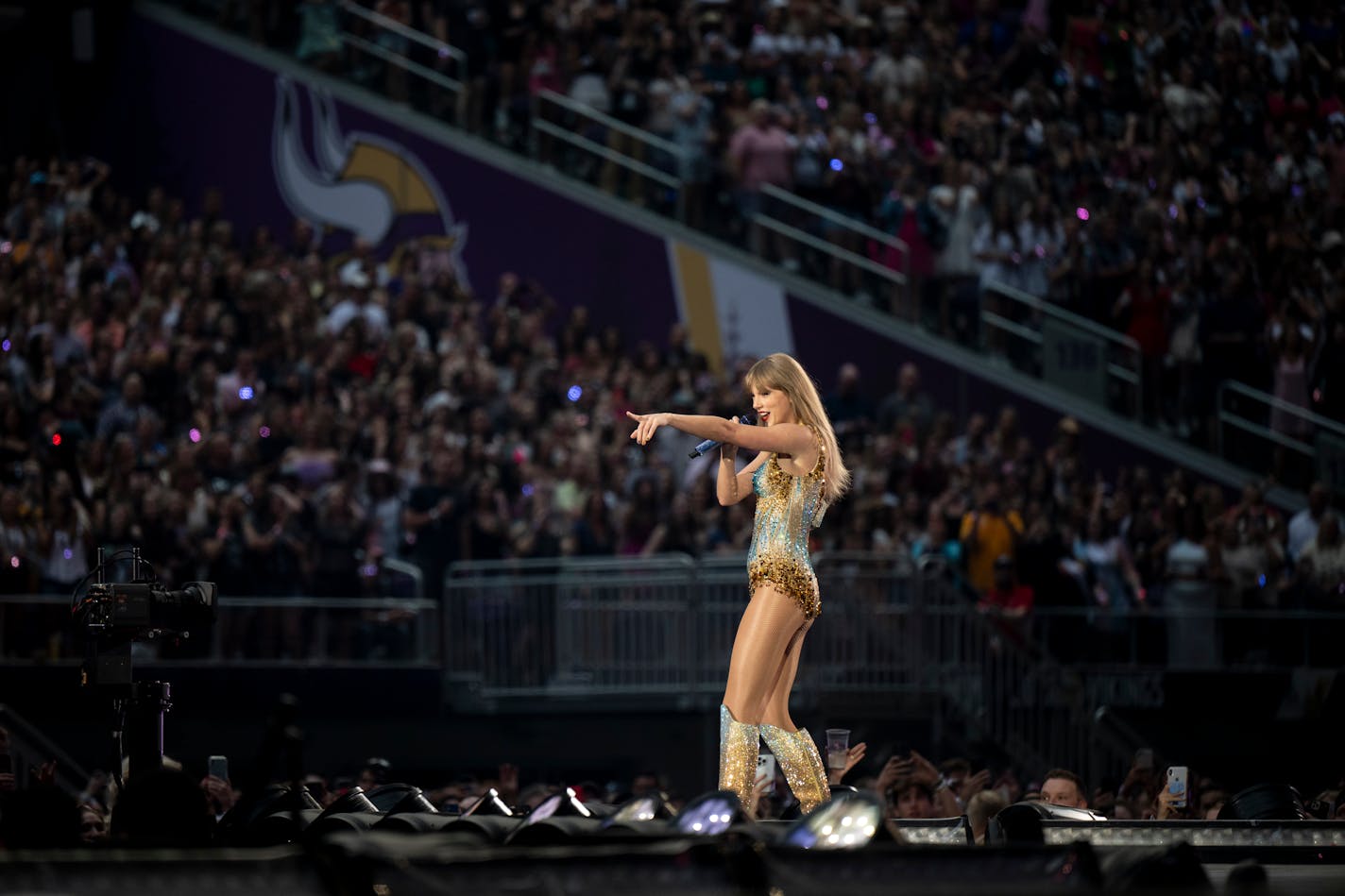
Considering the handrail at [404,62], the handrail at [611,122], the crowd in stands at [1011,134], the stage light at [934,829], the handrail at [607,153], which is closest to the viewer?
the stage light at [934,829]

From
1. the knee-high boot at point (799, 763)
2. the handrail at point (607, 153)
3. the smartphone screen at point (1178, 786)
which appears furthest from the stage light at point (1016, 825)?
the handrail at point (607, 153)

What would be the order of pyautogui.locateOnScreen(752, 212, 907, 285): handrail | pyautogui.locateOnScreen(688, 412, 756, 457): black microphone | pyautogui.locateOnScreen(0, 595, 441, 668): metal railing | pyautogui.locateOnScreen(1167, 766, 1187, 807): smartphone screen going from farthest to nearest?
pyautogui.locateOnScreen(752, 212, 907, 285): handrail, pyautogui.locateOnScreen(0, 595, 441, 668): metal railing, pyautogui.locateOnScreen(1167, 766, 1187, 807): smartphone screen, pyautogui.locateOnScreen(688, 412, 756, 457): black microphone

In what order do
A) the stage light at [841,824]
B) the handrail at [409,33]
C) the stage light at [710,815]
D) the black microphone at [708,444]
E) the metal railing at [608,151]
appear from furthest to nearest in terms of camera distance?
the handrail at [409,33]
the metal railing at [608,151]
the black microphone at [708,444]
the stage light at [710,815]
the stage light at [841,824]

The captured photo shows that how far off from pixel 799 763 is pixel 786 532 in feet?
3.00

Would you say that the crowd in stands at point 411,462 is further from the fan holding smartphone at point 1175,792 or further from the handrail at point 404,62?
the fan holding smartphone at point 1175,792

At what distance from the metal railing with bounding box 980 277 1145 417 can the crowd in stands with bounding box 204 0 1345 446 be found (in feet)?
0.37

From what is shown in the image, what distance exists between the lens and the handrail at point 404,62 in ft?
68.5

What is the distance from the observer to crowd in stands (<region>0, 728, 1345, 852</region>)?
18.4 ft

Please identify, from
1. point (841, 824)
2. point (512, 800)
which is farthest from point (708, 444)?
point (512, 800)

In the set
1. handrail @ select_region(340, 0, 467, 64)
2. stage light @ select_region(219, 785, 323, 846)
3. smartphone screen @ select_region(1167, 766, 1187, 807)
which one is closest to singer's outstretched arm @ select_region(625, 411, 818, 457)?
stage light @ select_region(219, 785, 323, 846)

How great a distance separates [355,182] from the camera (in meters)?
21.1

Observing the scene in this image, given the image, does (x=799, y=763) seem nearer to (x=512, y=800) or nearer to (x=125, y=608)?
(x=125, y=608)

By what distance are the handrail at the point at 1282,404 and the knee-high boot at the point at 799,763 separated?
10.8 meters

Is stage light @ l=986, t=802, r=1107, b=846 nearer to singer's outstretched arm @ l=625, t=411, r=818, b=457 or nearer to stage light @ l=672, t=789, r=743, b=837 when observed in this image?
stage light @ l=672, t=789, r=743, b=837
